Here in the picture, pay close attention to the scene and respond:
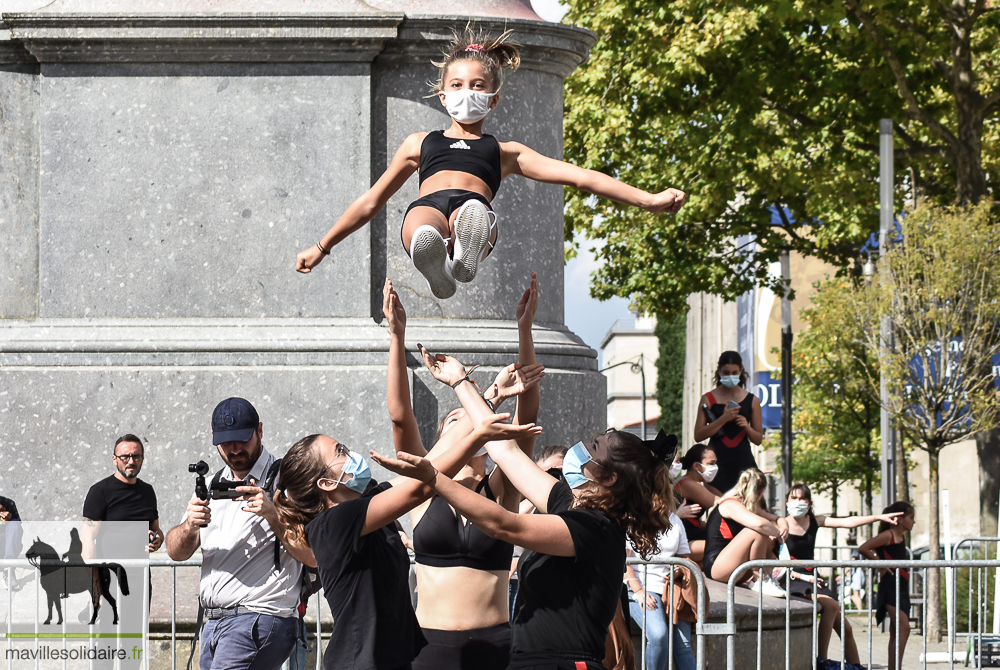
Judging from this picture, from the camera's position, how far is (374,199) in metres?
5.64

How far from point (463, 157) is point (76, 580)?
2.97 meters

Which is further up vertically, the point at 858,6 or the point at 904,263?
the point at 858,6

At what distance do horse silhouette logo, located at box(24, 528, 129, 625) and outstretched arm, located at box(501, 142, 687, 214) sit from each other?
290 cm

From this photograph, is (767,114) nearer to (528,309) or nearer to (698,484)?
(698,484)

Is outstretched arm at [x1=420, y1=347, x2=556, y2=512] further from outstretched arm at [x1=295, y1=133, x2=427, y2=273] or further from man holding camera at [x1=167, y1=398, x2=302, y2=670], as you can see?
man holding camera at [x1=167, y1=398, x2=302, y2=670]

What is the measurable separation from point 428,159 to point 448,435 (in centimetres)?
127

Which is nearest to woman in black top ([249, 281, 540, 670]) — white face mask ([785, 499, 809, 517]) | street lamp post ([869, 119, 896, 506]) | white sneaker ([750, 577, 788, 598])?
white sneaker ([750, 577, 788, 598])

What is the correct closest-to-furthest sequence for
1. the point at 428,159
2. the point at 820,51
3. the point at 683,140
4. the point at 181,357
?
the point at 428,159 < the point at 181,357 < the point at 820,51 < the point at 683,140

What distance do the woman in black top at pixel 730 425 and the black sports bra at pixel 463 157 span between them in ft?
15.6

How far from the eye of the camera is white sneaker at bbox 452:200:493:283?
17.2 feet

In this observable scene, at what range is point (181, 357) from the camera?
7.76m

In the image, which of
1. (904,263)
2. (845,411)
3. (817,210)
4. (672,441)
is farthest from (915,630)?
(845,411)

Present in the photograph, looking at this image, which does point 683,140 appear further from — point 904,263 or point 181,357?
point 181,357

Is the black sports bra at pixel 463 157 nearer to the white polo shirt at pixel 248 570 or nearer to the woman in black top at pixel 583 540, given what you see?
the woman in black top at pixel 583 540
